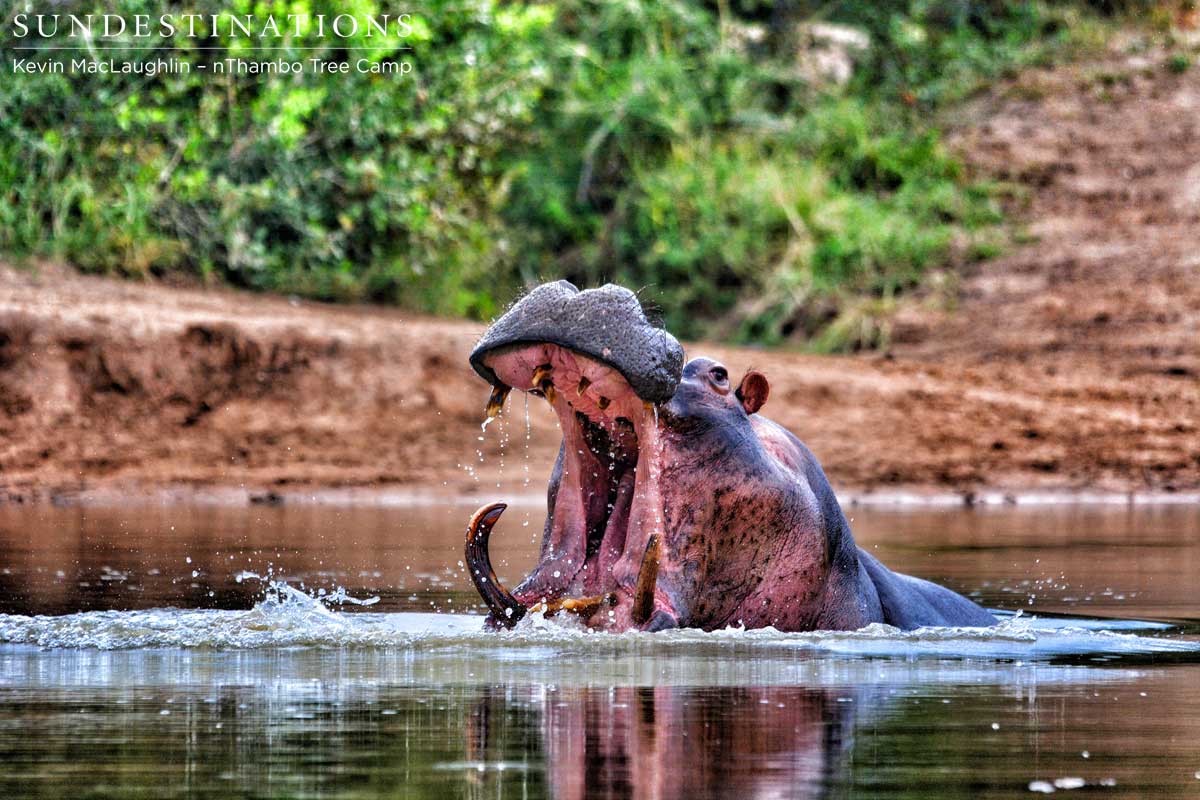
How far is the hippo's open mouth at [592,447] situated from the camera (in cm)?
447

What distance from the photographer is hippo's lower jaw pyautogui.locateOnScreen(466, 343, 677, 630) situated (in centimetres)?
452

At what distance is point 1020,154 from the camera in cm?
1750

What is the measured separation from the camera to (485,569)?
4.67 m

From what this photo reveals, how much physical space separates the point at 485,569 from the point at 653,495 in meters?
0.39

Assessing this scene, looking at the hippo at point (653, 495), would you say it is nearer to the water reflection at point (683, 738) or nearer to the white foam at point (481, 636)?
the white foam at point (481, 636)

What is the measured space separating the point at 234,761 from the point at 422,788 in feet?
1.34

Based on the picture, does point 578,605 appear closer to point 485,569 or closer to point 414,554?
point 485,569

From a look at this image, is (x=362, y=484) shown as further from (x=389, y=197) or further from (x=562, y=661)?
(x=562, y=661)

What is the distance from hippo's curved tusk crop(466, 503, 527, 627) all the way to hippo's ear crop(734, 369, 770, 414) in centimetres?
66

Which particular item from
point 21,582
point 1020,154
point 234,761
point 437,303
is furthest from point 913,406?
point 234,761

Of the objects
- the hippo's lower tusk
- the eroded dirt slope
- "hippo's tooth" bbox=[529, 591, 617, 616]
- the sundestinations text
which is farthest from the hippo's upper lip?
the sundestinations text

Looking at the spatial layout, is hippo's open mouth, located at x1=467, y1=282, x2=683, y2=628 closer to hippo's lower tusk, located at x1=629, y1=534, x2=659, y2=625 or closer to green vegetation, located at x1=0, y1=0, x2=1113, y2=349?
hippo's lower tusk, located at x1=629, y1=534, x2=659, y2=625

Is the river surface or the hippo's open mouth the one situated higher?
the hippo's open mouth

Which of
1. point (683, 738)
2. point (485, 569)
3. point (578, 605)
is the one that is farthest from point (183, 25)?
point (683, 738)
